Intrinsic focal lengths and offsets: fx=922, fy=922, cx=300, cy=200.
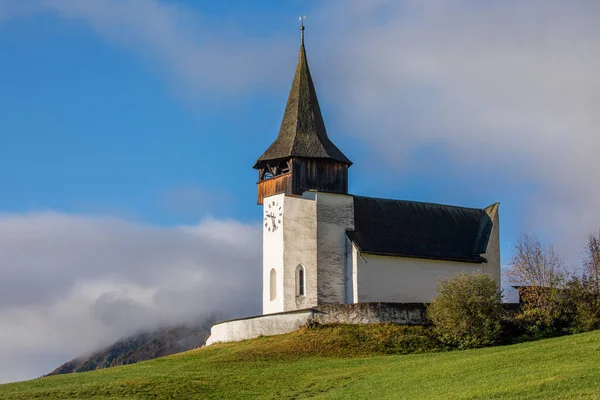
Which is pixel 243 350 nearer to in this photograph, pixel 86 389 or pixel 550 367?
pixel 86 389

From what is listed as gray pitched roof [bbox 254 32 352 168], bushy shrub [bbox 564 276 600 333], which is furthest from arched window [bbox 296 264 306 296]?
bushy shrub [bbox 564 276 600 333]

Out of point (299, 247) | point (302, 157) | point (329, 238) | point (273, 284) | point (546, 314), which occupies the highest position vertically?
point (302, 157)

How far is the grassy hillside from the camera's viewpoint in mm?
29141

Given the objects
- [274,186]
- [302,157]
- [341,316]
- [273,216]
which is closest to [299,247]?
[273,216]

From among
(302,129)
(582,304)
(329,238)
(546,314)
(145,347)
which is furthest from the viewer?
(145,347)

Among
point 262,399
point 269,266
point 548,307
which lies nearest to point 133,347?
point 269,266

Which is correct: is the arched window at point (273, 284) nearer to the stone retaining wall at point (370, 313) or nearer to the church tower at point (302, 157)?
the church tower at point (302, 157)

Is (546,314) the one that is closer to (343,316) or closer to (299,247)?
(343,316)

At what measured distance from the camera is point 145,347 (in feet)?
412

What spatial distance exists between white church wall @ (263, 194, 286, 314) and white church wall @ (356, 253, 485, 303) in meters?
4.37

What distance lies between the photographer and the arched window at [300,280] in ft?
166

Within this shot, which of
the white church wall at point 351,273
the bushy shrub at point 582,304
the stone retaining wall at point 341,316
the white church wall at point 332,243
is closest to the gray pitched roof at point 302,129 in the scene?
the white church wall at point 332,243

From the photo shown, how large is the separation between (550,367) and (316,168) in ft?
77.3

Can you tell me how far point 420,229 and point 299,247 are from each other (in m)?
8.23
